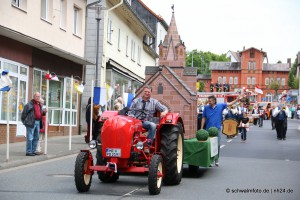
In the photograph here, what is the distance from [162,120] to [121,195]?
1.87 m

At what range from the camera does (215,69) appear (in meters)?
145

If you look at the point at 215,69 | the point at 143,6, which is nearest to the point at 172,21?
the point at 143,6

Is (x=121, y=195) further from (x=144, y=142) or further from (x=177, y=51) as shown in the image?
(x=177, y=51)

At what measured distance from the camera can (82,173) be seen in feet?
30.6

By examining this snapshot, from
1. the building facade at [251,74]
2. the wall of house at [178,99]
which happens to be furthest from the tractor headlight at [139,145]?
the building facade at [251,74]

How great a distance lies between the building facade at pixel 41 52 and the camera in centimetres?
2045

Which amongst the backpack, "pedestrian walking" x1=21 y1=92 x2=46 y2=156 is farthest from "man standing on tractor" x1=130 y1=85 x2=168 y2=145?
the backpack

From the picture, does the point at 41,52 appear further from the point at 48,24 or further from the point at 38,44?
the point at 38,44

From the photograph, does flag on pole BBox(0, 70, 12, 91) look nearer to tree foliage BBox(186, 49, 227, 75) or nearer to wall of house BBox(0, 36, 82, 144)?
wall of house BBox(0, 36, 82, 144)

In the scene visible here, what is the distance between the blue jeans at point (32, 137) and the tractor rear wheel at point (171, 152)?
638cm

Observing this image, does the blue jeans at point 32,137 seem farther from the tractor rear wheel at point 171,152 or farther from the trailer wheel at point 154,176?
the trailer wheel at point 154,176

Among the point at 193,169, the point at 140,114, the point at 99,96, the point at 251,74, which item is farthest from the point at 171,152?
the point at 251,74

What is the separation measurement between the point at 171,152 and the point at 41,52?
48.3 feet

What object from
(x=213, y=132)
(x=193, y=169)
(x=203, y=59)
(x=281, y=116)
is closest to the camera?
(x=193, y=169)
